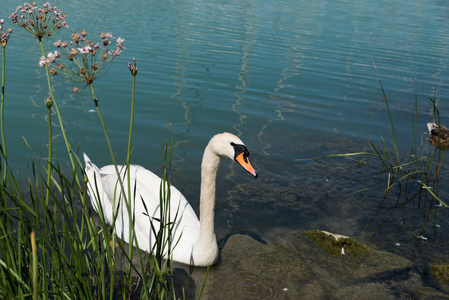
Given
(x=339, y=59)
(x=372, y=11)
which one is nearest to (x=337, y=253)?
(x=339, y=59)

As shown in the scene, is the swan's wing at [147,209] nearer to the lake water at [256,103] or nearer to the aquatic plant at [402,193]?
the lake water at [256,103]

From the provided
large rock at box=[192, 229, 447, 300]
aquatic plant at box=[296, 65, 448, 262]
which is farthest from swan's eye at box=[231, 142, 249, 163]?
aquatic plant at box=[296, 65, 448, 262]

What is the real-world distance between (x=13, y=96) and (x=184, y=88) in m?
3.62

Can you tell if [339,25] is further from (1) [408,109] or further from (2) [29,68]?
(2) [29,68]

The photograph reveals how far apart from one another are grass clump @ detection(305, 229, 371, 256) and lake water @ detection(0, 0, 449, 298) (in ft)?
1.07

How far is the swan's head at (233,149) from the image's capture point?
4342 millimetres

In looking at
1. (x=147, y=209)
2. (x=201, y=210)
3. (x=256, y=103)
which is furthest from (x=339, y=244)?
(x=256, y=103)

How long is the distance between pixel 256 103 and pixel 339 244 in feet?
19.3

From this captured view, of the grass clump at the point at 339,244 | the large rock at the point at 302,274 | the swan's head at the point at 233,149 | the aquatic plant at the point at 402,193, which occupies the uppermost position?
the swan's head at the point at 233,149

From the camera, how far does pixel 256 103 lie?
432 inches

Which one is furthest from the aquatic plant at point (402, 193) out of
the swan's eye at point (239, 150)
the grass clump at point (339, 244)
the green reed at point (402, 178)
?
the swan's eye at point (239, 150)

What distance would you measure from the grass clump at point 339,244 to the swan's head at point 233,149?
64.5 inches

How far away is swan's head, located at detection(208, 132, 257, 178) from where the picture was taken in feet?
14.2

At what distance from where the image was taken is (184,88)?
11672 millimetres
